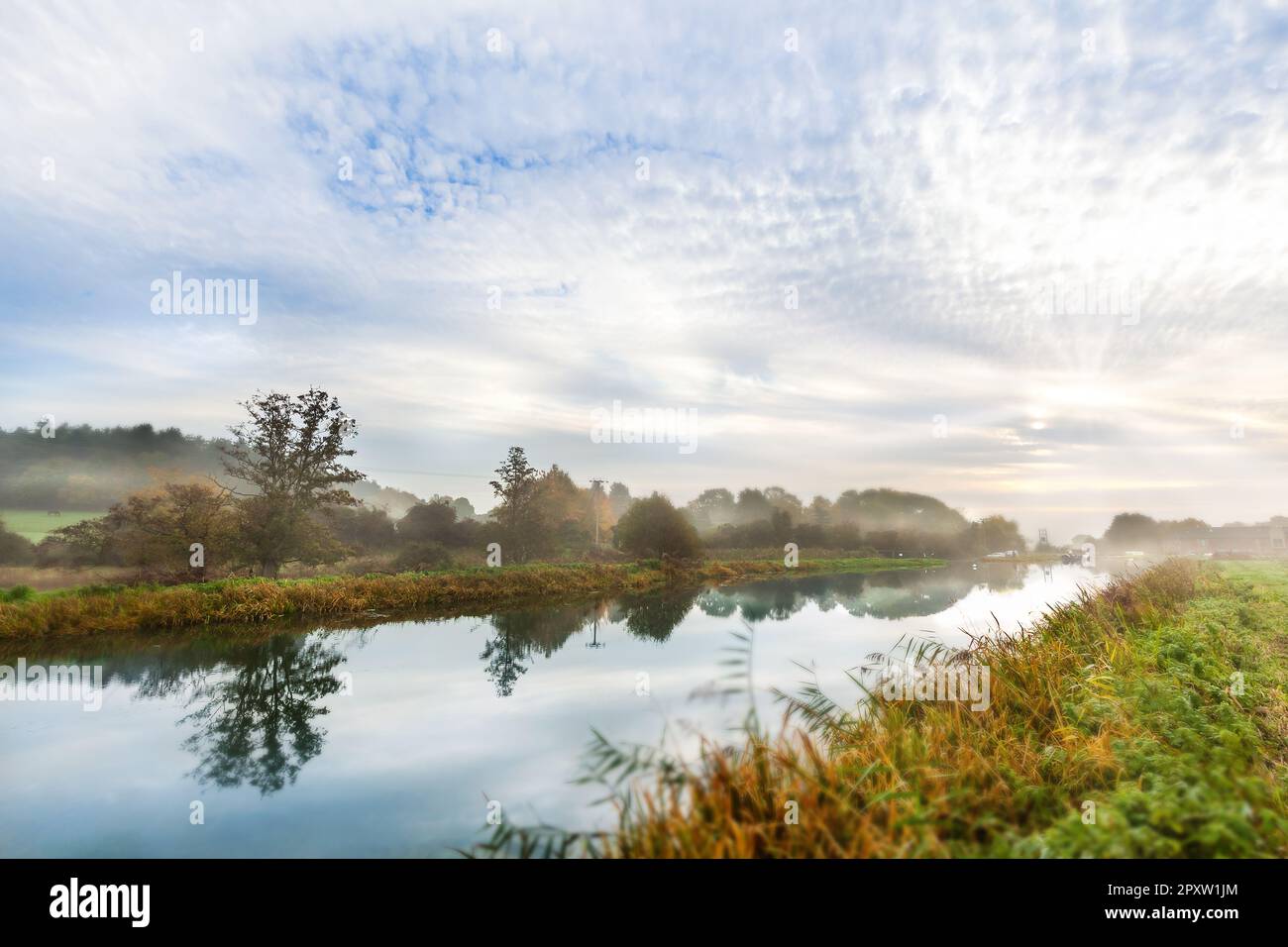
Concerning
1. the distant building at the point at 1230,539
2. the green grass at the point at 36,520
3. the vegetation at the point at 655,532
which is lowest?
the distant building at the point at 1230,539

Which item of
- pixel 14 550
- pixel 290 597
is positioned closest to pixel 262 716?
pixel 290 597

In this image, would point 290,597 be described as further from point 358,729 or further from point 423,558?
Result: point 358,729

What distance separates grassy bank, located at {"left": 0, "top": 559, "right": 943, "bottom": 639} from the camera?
13.9m

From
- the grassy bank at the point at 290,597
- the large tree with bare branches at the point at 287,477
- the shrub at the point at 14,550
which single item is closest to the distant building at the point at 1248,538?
the grassy bank at the point at 290,597

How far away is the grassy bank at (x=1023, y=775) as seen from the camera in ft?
11.3

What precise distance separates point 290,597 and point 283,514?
4.18 m

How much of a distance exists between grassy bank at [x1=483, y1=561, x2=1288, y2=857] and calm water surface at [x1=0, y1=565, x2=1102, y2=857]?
2.57 feet

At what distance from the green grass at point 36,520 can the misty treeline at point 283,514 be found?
1462mm

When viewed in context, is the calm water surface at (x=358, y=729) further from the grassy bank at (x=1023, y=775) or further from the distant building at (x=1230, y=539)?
the distant building at (x=1230, y=539)
